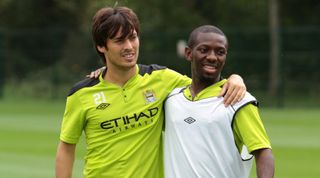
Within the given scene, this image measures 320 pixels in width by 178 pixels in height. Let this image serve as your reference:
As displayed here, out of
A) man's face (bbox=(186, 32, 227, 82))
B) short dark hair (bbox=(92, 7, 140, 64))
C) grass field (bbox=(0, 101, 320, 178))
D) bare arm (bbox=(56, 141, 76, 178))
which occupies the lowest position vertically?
grass field (bbox=(0, 101, 320, 178))

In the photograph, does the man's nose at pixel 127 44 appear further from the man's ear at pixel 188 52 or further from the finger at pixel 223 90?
the finger at pixel 223 90

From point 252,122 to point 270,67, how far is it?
28337 mm

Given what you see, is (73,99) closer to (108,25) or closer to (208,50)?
(108,25)

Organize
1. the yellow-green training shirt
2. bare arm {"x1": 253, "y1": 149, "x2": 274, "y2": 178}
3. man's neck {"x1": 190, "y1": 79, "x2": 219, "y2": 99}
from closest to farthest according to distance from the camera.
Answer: bare arm {"x1": 253, "y1": 149, "x2": 274, "y2": 178} → man's neck {"x1": 190, "y1": 79, "x2": 219, "y2": 99} → the yellow-green training shirt

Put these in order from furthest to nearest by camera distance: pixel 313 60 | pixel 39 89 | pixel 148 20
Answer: pixel 148 20 < pixel 39 89 < pixel 313 60

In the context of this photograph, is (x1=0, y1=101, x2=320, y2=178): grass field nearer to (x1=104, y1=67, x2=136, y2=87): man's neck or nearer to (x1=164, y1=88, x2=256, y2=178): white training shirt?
(x1=104, y1=67, x2=136, y2=87): man's neck

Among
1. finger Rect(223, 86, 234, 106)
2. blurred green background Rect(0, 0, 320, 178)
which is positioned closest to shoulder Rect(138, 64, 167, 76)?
finger Rect(223, 86, 234, 106)

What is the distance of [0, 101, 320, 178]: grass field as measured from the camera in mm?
15000

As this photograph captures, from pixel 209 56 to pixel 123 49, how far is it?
61 cm

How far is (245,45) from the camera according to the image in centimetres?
3397

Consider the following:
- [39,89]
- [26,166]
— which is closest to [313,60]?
[39,89]

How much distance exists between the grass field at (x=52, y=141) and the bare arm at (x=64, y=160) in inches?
308

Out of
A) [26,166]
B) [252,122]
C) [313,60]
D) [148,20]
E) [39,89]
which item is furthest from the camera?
[148,20]

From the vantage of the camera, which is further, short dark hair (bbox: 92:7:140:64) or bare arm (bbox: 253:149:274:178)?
short dark hair (bbox: 92:7:140:64)
